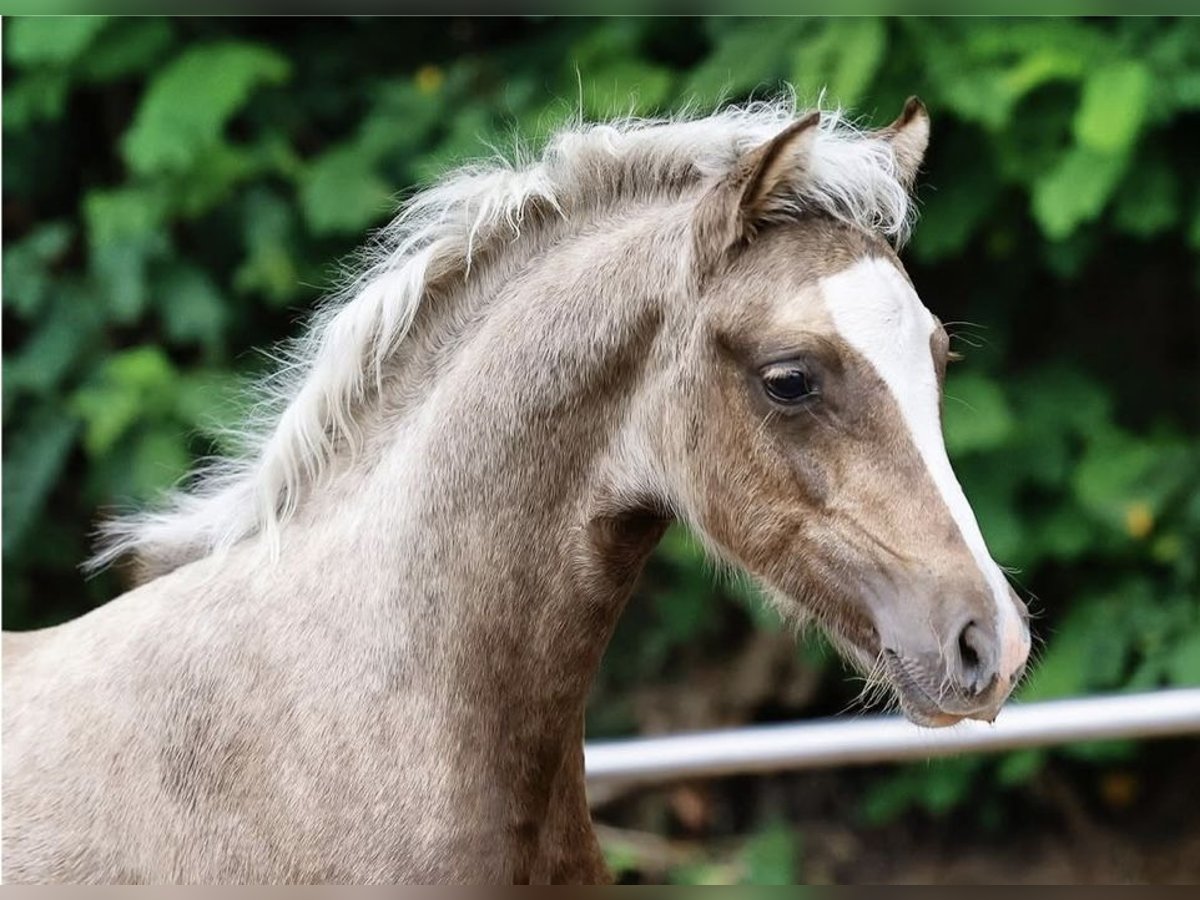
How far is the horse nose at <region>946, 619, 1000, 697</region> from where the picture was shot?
187 centimetres

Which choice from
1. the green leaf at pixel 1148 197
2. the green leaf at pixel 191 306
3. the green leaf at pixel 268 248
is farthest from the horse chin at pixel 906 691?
the green leaf at pixel 191 306

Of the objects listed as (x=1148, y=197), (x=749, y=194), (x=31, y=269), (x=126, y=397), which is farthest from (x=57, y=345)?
(x=749, y=194)

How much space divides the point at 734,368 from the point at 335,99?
11.3 feet

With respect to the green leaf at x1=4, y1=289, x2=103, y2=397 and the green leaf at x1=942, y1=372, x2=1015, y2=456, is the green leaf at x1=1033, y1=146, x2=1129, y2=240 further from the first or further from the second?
the green leaf at x1=4, y1=289, x2=103, y2=397

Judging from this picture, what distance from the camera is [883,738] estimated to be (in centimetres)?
320

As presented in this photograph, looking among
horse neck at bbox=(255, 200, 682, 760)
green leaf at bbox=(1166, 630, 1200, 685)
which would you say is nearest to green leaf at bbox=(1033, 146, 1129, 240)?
green leaf at bbox=(1166, 630, 1200, 685)

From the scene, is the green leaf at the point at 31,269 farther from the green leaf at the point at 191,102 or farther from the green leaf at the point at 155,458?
the green leaf at the point at 155,458

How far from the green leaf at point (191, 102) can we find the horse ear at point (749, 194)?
2999mm

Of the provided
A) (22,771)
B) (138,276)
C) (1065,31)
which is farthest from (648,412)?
(138,276)

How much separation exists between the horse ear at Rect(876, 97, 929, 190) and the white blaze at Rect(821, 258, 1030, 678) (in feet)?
1.08

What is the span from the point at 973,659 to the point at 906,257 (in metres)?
3.35

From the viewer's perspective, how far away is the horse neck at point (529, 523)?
2059 millimetres

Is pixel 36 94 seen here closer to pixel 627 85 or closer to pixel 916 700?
pixel 627 85

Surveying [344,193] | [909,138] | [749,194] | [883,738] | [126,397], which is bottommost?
[883,738]
